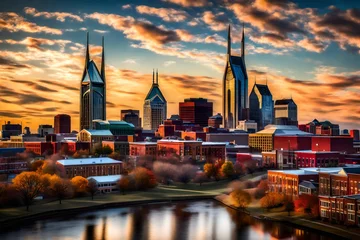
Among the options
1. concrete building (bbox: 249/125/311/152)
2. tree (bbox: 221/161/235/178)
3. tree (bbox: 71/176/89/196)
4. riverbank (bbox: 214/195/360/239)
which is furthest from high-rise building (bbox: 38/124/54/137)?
riverbank (bbox: 214/195/360/239)

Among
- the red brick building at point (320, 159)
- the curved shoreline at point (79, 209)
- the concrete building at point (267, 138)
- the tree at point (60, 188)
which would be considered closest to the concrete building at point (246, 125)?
the concrete building at point (267, 138)

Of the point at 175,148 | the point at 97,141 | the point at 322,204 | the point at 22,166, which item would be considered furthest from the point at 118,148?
the point at 322,204

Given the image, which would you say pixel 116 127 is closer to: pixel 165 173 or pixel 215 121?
pixel 215 121

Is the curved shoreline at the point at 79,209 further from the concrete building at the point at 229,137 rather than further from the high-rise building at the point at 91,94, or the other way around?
the high-rise building at the point at 91,94

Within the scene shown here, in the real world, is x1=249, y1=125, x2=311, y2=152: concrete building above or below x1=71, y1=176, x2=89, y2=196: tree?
above

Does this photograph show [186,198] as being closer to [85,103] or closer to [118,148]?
[118,148]


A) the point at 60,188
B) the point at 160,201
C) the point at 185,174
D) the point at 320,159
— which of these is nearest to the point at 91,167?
the point at 185,174

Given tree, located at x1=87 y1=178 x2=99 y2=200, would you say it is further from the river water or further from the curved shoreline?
the river water
